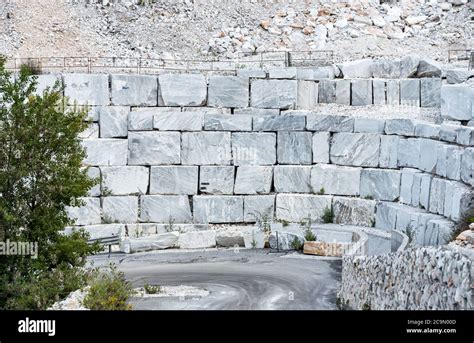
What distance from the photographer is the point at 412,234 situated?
2255 cm

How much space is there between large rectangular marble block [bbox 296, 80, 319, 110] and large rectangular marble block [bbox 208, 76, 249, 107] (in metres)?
1.52

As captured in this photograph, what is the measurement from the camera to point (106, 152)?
26688 millimetres

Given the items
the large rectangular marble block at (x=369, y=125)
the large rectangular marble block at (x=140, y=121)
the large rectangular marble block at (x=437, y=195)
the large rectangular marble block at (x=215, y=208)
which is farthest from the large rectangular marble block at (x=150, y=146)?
the large rectangular marble block at (x=437, y=195)

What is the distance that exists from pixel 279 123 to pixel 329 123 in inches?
55.2

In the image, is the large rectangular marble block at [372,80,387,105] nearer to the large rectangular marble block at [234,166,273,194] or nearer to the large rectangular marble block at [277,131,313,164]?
the large rectangular marble block at [277,131,313,164]

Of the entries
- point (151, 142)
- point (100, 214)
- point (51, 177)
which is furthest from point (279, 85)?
point (51, 177)

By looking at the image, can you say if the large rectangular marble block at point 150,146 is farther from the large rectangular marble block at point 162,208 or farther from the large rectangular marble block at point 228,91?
the large rectangular marble block at point 228,91

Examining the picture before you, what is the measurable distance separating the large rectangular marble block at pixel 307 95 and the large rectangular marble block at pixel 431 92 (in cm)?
305

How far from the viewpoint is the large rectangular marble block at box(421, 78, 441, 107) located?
87.6ft

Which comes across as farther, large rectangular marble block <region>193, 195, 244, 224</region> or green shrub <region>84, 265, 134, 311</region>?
large rectangular marble block <region>193, 195, 244, 224</region>

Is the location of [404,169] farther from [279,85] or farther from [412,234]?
[279,85]

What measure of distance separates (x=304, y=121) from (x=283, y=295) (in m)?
7.86

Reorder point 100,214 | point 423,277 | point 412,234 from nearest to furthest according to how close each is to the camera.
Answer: point 423,277, point 412,234, point 100,214

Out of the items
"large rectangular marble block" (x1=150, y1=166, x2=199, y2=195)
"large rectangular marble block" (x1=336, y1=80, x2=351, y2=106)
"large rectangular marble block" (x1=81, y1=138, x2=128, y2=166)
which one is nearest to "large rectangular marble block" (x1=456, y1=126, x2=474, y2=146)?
"large rectangular marble block" (x1=336, y1=80, x2=351, y2=106)
